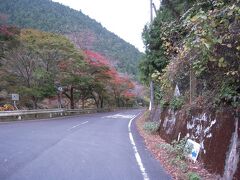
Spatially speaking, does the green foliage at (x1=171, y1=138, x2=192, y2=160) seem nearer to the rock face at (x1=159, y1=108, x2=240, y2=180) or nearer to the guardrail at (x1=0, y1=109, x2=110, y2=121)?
the rock face at (x1=159, y1=108, x2=240, y2=180)

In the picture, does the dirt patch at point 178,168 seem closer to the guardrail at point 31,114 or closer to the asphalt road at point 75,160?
the asphalt road at point 75,160

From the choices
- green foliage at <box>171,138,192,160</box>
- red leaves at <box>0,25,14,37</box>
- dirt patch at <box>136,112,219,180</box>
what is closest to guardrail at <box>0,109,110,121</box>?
red leaves at <box>0,25,14,37</box>

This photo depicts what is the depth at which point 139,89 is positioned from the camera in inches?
3349

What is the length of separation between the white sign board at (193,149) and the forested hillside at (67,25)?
105 ft

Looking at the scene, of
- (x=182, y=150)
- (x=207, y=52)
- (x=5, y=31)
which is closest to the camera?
(x=207, y=52)

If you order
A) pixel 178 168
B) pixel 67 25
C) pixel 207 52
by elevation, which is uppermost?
pixel 67 25

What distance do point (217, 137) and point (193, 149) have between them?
1578mm

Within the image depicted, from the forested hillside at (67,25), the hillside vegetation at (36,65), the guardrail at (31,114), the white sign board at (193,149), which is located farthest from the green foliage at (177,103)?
the forested hillside at (67,25)

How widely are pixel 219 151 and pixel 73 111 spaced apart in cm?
2936

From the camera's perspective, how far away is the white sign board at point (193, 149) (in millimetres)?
8527

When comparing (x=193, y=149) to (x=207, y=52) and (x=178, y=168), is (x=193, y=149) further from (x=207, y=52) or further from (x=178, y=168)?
(x=207, y=52)

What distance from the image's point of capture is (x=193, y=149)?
8859 millimetres

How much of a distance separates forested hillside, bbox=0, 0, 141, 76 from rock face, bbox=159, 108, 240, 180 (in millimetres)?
31810

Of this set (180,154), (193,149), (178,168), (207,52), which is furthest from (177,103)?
(207,52)
